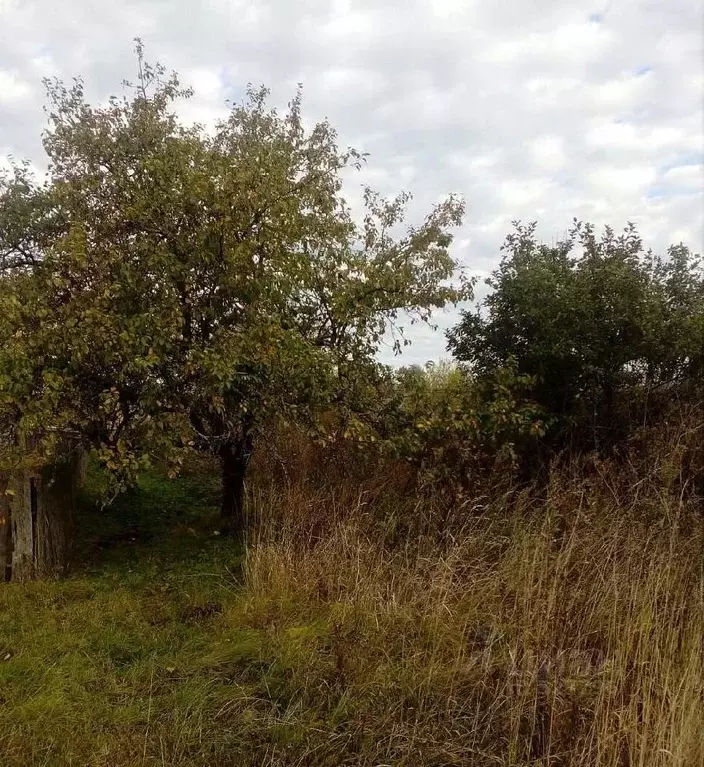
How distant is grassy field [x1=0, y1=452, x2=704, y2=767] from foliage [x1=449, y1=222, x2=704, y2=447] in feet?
4.96

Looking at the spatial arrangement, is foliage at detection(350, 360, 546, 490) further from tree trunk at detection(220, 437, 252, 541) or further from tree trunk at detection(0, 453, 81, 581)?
tree trunk at detection(0, 453, 81, 581)

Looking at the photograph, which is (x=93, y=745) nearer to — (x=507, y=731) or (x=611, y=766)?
(x=507, y=731)

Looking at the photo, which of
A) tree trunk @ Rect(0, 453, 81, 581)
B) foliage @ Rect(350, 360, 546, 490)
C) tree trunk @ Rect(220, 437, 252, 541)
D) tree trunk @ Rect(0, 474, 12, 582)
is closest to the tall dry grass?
foliage @ Rect(350, 360, 546, 490)

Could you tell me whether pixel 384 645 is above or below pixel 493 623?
below

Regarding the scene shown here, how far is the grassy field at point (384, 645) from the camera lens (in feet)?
9.29

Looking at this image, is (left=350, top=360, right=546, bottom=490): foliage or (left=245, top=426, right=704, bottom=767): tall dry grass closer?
(left=245, top=426, right=704, bottom=767): tall dry grass

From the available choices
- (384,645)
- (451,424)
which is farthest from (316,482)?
(384,645)

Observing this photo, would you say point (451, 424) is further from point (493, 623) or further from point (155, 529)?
point (155, 529)

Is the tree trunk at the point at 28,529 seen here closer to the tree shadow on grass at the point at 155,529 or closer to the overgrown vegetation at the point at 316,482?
the overgrown vegetation at the point at 316,482

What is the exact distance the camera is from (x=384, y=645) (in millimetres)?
3588

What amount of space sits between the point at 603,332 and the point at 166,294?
14.1 ft

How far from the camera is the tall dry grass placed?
2779 mm

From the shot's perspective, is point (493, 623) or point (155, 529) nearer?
point (493, 623)

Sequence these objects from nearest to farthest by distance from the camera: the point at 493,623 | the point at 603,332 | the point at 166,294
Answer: the point at 493,623
the point at 166,294
the point at 603,332
